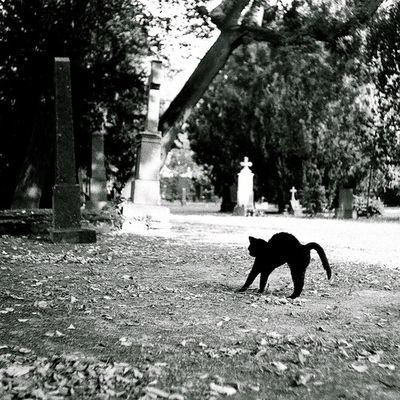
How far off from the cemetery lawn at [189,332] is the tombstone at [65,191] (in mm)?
1916

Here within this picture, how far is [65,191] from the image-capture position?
10320mm

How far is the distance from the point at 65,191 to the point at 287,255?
592cm

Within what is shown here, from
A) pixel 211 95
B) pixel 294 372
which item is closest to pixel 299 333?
pixel 294 372

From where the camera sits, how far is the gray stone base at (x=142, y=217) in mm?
13305

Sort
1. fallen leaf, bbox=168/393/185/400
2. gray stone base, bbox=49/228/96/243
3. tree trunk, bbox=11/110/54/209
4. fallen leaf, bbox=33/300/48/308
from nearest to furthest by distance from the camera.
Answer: fallen leaf, bbox=168/393/185/400
fallen leaf, bbox=33/300/48/308
gray stone base, bbox=49/228/96/243
tree trunk, bbox=11/110/54/209

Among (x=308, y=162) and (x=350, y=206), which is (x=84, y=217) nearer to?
(x=350, y=206)

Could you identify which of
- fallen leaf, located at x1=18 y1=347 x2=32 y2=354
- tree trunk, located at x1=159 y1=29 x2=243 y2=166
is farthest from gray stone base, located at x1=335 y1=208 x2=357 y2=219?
fallen leaf, located at x1=18 y1=347 x2=32 y2=354

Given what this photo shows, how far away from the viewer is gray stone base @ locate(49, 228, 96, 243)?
1008 cm

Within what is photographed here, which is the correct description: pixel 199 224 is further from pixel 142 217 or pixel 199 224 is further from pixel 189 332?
pixel 189 332

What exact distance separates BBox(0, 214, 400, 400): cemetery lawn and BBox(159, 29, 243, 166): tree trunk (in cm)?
773

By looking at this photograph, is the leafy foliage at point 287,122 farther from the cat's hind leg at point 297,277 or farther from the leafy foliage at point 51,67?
the cat's hind leg at point 297,277

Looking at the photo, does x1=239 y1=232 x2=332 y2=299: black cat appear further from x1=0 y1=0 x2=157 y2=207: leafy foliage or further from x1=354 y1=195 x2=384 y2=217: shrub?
x1=354 y1=195 x2=384 y2=217: shrub

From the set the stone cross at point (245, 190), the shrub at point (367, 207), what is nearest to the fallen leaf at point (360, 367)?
the shrub at point (367, 207)

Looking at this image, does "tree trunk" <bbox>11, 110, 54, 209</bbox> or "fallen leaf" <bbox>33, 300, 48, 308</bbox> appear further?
"tree trunk" <bbox>11, 110, 54, 209</bbox>
